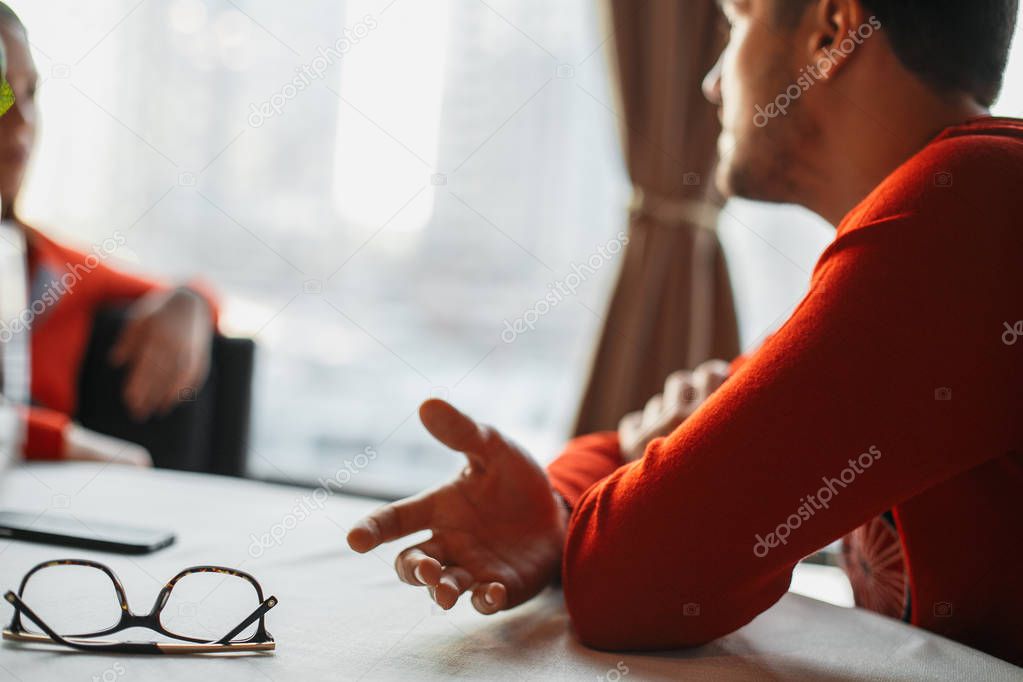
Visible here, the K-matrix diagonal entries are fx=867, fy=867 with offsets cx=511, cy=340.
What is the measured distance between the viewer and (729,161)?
101cm

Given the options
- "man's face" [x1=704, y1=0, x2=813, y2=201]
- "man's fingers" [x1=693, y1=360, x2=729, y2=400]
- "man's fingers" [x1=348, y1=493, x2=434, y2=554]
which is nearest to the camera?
"man's fingers" [x1=348, y1=493, x2=434, y2=554]

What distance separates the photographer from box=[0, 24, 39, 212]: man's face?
603 mm

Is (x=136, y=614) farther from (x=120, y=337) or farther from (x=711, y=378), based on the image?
(x=120, y=337)

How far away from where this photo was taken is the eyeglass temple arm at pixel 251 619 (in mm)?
603

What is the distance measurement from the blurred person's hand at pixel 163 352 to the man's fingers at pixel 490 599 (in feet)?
3.88

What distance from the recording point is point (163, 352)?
66.6 inches

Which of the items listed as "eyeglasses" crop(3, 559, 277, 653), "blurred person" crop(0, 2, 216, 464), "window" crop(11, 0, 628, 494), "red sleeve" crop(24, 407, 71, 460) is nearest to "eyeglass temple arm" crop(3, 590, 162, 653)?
"eyeglasses" crop(3, 559, 277, 653)

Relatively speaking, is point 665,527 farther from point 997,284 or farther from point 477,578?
point 997,284

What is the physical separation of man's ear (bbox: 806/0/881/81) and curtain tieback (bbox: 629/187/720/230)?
4.33 ft

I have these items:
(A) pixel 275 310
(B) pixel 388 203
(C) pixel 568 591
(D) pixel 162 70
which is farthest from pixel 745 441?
(D) pixel 162 70
